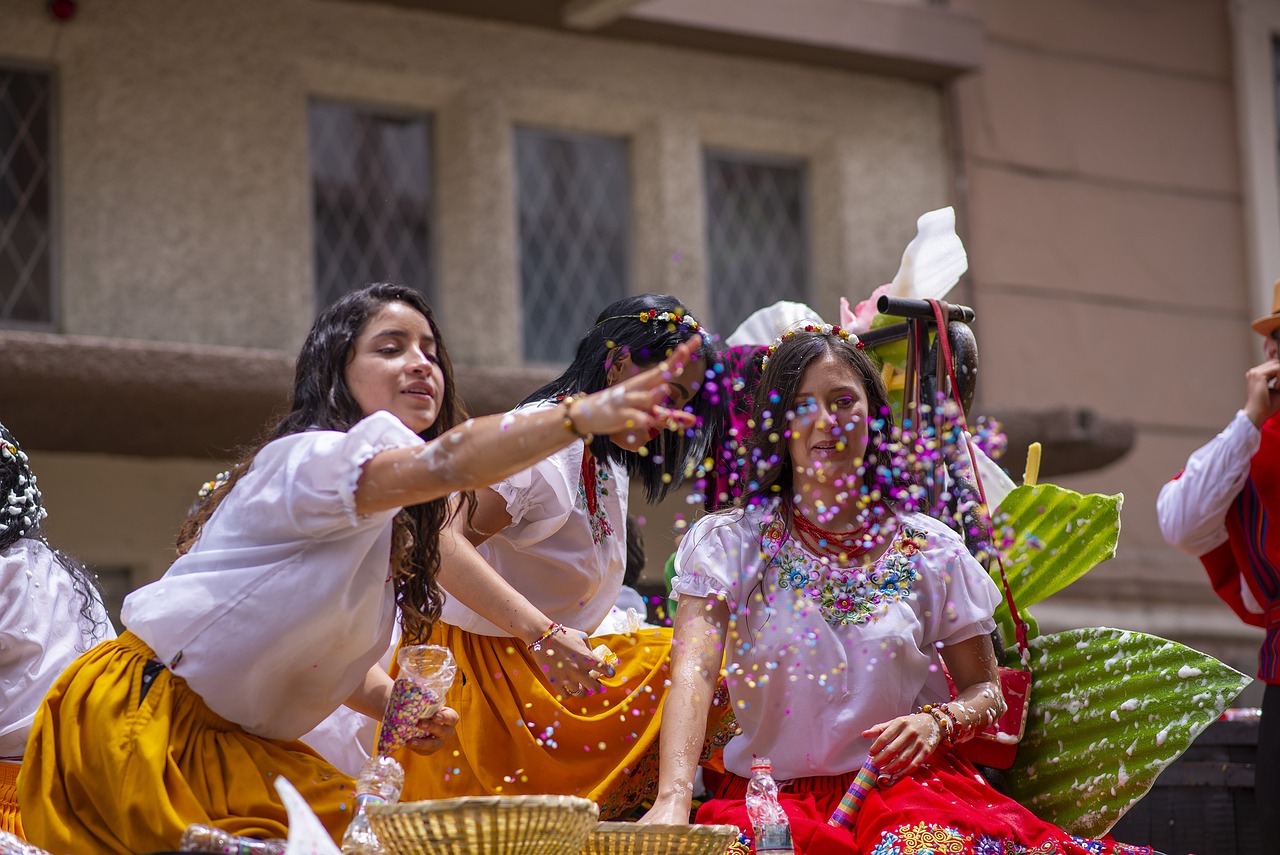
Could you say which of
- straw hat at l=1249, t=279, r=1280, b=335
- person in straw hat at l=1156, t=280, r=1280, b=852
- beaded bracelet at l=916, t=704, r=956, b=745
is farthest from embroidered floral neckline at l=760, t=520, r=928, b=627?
straw hat at l=1249, t=279, r=1280, b=335

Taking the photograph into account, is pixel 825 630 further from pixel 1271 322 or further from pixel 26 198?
pixel 26 198

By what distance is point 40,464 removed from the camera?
6.74 m

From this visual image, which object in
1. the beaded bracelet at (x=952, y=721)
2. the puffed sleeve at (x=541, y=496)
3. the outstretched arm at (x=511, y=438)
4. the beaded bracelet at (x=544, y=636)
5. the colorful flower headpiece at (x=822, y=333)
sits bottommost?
the beaded bracelet at (x=952, y=721)

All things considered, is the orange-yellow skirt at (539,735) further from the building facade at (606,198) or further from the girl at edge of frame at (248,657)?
the building facade at (606,198)

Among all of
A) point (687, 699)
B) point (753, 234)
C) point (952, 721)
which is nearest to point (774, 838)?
point (687, 699)

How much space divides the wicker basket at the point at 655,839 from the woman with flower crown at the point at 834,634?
245mm

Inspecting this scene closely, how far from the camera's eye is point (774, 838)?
2.76 meters

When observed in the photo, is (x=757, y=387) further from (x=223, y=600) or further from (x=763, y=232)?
(x=763, y=232)

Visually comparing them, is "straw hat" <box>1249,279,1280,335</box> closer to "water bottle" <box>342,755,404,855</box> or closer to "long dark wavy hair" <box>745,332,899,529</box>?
"long dark wavy hair" <box>745,332,899,529</box>

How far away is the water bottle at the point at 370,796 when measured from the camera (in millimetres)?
2578

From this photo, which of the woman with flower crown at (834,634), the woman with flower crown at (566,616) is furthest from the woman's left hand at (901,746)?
the woman with flower crown at (566,616)

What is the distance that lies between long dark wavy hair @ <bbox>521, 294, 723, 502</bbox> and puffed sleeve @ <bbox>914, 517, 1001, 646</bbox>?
0.60 m

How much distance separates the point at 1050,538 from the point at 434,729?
58.1 inches

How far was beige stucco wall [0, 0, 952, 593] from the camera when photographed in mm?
6852
